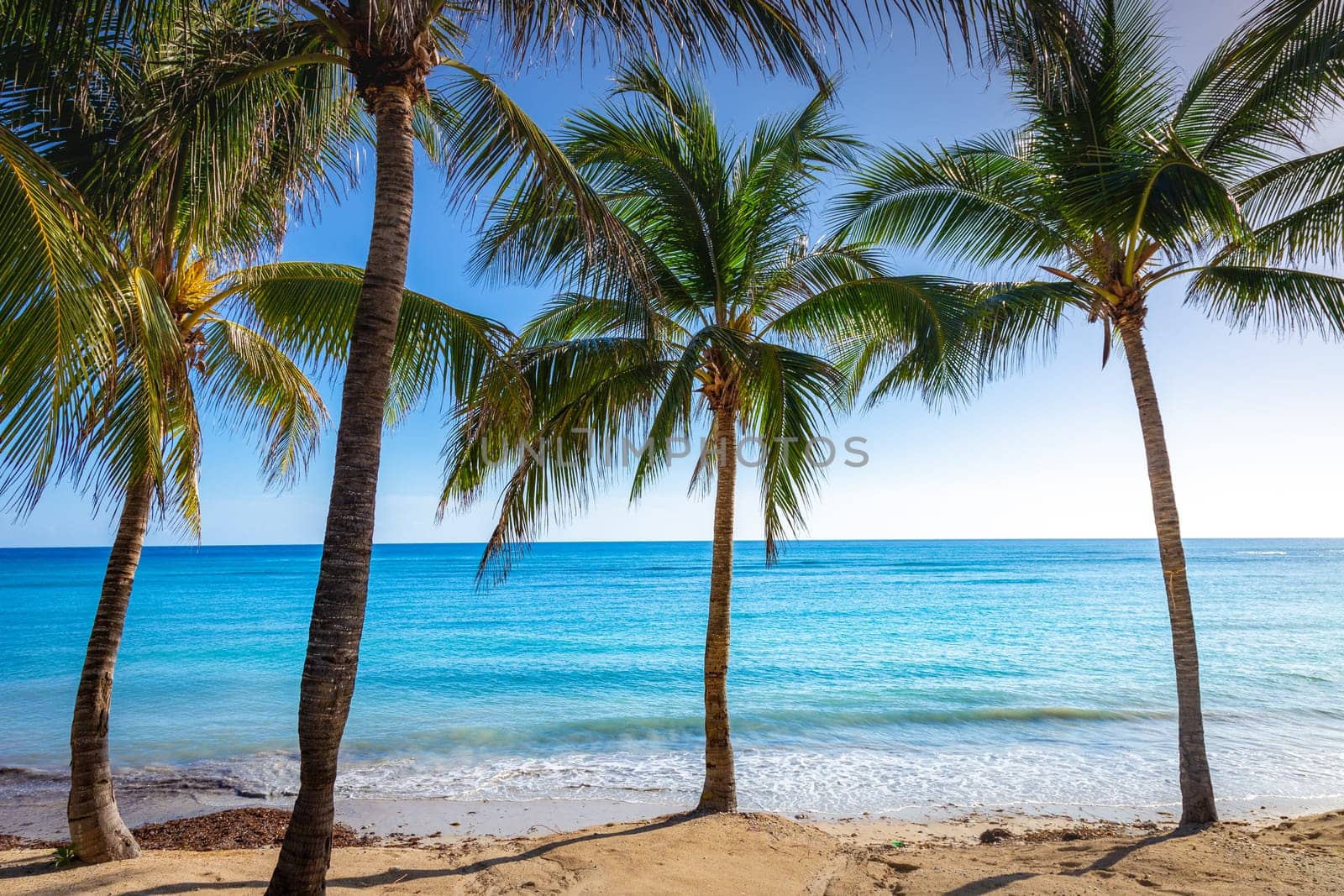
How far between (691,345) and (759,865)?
3855 millimetres

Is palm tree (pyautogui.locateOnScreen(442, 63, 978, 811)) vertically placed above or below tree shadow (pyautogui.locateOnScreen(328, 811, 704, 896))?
above

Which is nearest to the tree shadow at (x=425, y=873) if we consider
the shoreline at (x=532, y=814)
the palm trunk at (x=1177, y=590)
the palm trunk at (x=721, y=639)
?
the palm trunk at (x=721, y=639)

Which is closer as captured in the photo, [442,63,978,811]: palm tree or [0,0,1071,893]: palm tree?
[0,0,1071,893]: palm tree

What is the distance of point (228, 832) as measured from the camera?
6273mm

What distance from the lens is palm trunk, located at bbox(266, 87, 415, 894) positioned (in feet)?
10.7

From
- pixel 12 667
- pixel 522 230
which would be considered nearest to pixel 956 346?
pixel 522 230

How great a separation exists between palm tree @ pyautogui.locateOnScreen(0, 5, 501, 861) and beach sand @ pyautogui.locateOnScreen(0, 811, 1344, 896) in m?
0.91

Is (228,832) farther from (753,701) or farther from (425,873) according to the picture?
(753,701)

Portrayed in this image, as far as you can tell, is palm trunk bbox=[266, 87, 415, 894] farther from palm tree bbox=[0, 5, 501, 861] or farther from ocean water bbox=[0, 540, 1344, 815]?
ocean water bbox=[0, 540, 1344, 815]

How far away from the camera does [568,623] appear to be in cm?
2820

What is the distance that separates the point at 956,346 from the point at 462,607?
33.6 metres

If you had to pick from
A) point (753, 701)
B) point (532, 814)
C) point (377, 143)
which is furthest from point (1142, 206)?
point (753, 701)

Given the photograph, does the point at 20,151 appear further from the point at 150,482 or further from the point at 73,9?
the point at 150,482

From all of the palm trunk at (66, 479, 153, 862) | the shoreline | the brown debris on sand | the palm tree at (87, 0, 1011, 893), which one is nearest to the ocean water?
the shoreline
